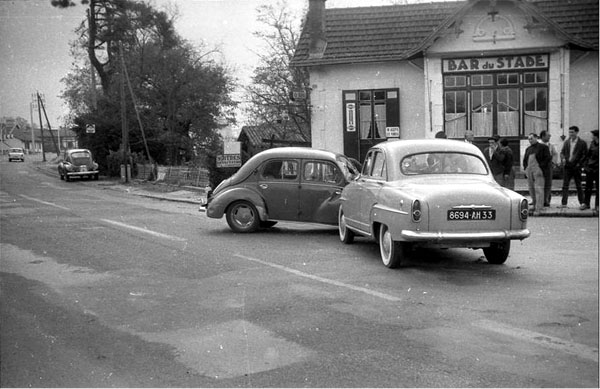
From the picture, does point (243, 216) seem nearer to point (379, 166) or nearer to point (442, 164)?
point (379, 166)

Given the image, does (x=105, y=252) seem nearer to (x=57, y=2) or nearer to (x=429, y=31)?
(x=57, y=2)

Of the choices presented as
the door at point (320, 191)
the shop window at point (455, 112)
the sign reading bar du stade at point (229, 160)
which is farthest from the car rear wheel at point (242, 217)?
the shop window at point (455, 112)

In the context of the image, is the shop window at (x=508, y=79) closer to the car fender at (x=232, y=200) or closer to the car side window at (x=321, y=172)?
the car side window at (x=321, y=172)

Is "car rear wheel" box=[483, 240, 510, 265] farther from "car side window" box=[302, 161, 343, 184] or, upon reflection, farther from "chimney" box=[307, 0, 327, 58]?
"chimney" box=[307, 0, 327, 58]

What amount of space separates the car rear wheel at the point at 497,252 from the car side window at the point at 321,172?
4.02 metres

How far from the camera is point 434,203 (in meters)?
8.47

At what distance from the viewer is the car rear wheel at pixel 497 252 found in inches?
360

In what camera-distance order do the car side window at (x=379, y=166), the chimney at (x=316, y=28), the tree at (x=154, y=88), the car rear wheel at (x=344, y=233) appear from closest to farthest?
the car side window at (x=379, y=166)
the car rear wheel at (x=344, y=233)
the chimney at (x=316, y=28)
the tree at (x=154, y=88)

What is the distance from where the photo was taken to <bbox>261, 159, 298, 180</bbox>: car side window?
13.1m

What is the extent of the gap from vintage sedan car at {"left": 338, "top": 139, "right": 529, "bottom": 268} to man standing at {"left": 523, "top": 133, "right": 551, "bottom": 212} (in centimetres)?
651

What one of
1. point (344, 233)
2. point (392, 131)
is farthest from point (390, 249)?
point (392, 131)

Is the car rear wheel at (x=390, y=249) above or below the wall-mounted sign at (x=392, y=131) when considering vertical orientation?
below

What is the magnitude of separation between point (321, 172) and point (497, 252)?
4.50 m

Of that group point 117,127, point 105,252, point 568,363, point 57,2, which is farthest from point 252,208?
point 117,127
